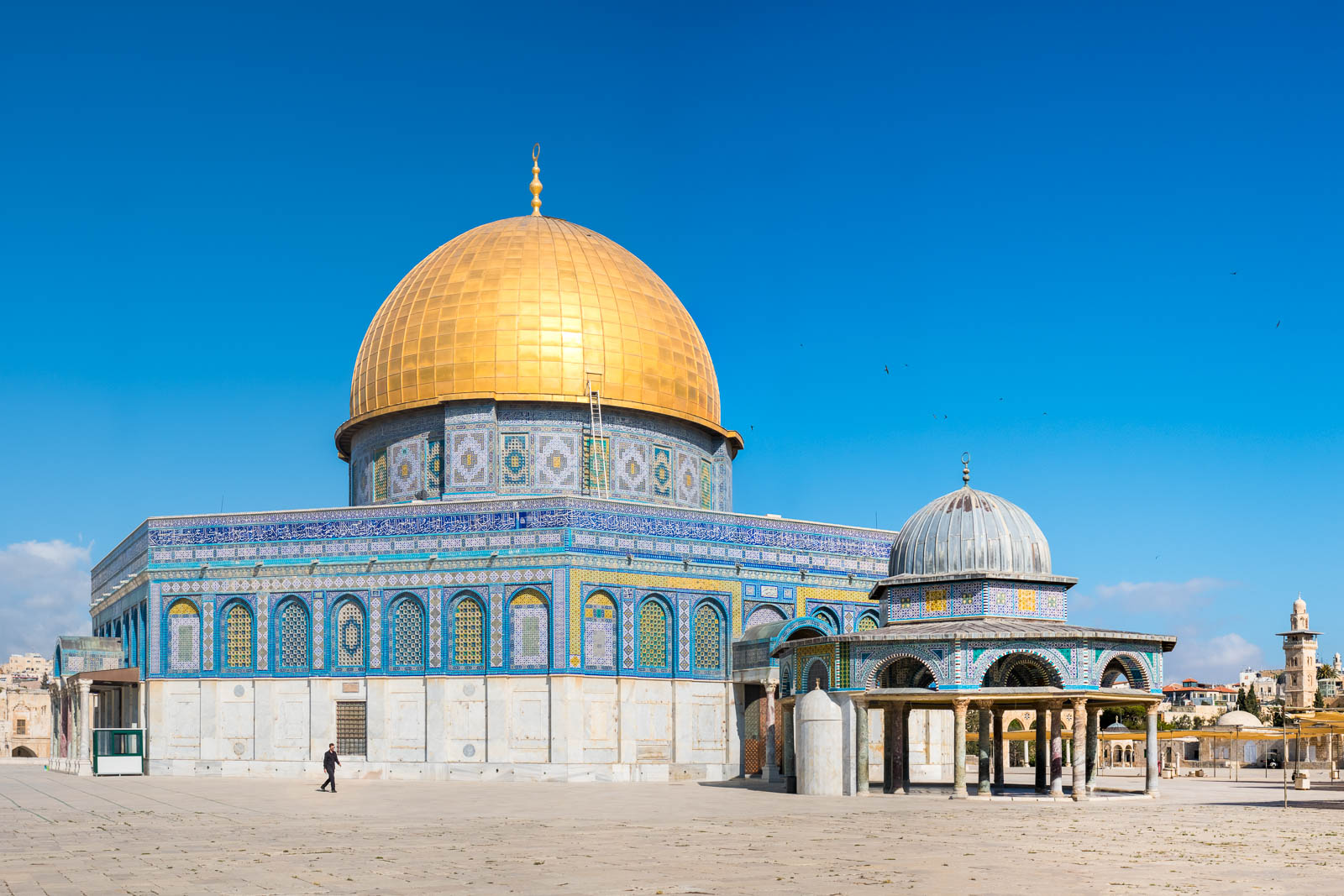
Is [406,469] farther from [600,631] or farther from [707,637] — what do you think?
[707,637]

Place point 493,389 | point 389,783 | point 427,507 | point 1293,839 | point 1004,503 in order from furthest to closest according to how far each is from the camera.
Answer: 1. point 493,389
2. point 427,507
3. point 389,783
4. point 1004,503
5. point 1293,839

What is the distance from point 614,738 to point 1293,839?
661 inches

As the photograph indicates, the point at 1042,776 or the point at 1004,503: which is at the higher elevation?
the point at 1004,503

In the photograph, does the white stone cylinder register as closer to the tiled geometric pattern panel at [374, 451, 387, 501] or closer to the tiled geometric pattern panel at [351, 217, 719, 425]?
the tiled geometric pattern panel at [351, 217, 719, 425]

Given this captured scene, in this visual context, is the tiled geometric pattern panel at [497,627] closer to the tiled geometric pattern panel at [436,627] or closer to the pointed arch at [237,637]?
the tiled geometric pattern panel at [436,627]

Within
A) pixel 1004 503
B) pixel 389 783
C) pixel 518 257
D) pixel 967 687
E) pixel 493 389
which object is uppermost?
pixel 518 257

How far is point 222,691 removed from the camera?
1326 inches

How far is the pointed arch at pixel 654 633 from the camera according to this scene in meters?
33.0

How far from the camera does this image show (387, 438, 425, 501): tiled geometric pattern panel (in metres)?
37.1

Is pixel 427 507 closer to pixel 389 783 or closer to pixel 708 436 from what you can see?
pixel 389 783

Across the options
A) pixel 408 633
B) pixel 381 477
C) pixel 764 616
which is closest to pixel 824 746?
pixel 764 616

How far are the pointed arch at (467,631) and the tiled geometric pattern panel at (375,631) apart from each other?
1600 mm

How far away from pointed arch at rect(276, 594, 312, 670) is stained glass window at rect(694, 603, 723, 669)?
848 cm

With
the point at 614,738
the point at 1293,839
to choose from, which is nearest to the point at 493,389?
the point at 614,738
